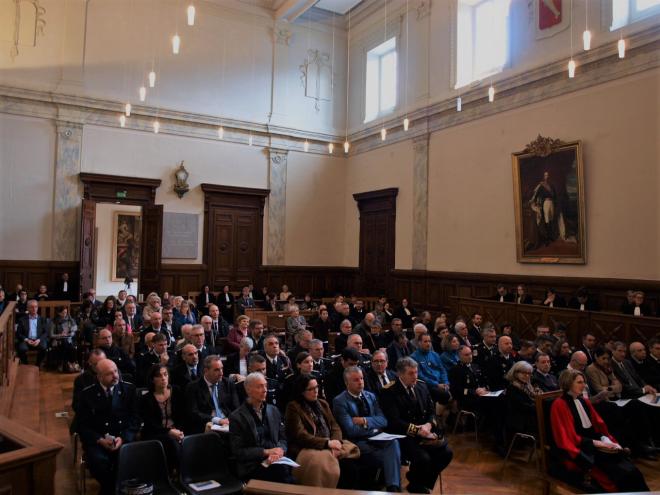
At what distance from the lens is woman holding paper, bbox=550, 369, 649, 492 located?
14.9 ft

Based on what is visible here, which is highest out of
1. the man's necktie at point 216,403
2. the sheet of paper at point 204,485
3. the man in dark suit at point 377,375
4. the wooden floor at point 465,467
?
the man in dark suit at point 377,375

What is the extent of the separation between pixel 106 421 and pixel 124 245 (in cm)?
1633

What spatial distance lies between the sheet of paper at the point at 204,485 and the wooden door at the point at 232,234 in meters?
12.3

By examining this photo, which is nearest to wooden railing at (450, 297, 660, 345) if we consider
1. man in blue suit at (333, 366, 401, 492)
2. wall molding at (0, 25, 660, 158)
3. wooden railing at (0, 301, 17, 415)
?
wall molding at (0, 25, 660, 158)

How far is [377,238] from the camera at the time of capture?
55.6 ft

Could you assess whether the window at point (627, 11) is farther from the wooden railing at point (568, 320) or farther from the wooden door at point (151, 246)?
the wooden door at point (151, 246)

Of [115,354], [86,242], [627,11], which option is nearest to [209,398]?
[115,354]

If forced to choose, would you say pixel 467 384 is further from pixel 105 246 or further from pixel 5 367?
pixel 105 246

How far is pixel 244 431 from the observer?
4320mm

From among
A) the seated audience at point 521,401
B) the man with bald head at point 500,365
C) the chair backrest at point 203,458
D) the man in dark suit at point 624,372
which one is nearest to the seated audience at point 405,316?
Answer: the man with bald head at point 500,365

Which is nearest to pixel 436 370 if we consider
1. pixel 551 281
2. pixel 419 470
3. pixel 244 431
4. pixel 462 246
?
pixel 419 470

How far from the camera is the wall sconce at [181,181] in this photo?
1573cm

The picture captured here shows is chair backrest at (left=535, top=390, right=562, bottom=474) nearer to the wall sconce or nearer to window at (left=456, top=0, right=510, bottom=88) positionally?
window at (left=456, top=0, right=510, bottom=88)

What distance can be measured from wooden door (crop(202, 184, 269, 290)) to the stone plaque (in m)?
0.38
